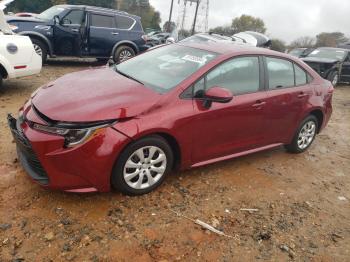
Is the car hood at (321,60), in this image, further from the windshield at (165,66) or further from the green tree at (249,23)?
the green tree at (249,23)

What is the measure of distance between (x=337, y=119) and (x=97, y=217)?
6768 millimetres

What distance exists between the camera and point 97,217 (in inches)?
136

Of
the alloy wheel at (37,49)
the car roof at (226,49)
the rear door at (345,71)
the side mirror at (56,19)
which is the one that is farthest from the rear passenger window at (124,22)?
the rear door at (345,71)

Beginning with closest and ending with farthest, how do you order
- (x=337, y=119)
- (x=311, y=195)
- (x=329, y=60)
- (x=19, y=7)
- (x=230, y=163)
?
1. (x=311, y=195)
2. (x=230, y=163)
3. (x=337, y=119)
4. (x=329, y=60)
5. (x=19, y=7)

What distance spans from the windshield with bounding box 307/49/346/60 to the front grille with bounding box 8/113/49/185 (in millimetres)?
Answer: 12619

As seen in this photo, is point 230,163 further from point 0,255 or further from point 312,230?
point 0,255

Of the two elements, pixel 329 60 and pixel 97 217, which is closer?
pixel 97 217

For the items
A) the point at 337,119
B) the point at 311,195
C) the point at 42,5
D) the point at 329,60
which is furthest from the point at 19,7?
the point at 311,195

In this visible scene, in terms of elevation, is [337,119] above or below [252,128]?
below

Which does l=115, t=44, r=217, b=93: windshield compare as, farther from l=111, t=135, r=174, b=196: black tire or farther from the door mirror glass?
l=111, t=135, r=174, b=196: black tire

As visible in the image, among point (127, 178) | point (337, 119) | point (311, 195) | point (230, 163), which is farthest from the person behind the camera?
point (337, 119)

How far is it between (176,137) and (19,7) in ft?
148

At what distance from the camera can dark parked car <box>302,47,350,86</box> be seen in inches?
506

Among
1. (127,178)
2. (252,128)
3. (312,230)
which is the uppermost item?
(252,128)
